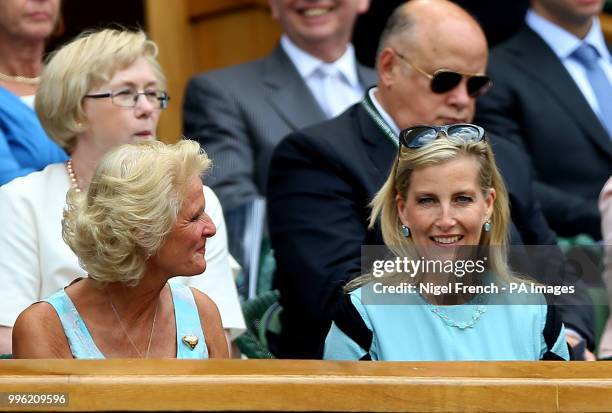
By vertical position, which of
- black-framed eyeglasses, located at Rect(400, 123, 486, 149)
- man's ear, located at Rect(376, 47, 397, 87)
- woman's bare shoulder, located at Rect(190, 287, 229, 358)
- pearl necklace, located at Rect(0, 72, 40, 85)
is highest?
black-framed eyeglasses, located at Rect(400, 123, 486, 149)

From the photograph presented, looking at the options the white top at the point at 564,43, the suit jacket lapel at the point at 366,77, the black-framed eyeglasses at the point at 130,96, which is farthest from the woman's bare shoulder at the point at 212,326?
the white top at the point at 564,43

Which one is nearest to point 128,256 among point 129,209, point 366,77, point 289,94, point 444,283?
point 129,209

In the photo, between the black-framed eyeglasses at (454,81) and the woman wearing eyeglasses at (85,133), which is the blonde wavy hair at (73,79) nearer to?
the woman wearing eyeglasses at (85,133)

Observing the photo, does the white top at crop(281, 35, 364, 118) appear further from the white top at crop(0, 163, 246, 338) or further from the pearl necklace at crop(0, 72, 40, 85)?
the white top at crop(0, 163, 246, 338)

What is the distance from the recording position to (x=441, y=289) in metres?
3.33

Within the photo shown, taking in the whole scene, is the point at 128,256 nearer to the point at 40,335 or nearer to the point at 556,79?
the point at 40,335

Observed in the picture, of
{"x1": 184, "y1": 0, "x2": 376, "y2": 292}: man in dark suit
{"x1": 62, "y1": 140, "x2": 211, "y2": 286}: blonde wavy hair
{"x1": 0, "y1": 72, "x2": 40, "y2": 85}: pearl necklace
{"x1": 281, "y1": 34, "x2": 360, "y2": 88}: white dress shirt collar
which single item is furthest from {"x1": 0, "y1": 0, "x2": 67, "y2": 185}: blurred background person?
{"x1": 62, "y1": 140, "x2": 211, "y2": 286}: blonde wavy hair

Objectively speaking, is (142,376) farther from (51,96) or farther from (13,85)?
(13,85)

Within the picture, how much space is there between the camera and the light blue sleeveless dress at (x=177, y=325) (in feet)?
11.0

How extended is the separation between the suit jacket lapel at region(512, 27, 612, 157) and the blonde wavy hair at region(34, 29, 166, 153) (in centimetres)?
165

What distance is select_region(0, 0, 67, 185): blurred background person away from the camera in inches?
177

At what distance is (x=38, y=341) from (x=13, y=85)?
169cm

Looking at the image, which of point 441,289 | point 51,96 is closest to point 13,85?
point 51,96

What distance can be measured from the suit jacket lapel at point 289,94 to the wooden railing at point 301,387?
7.23 ft
